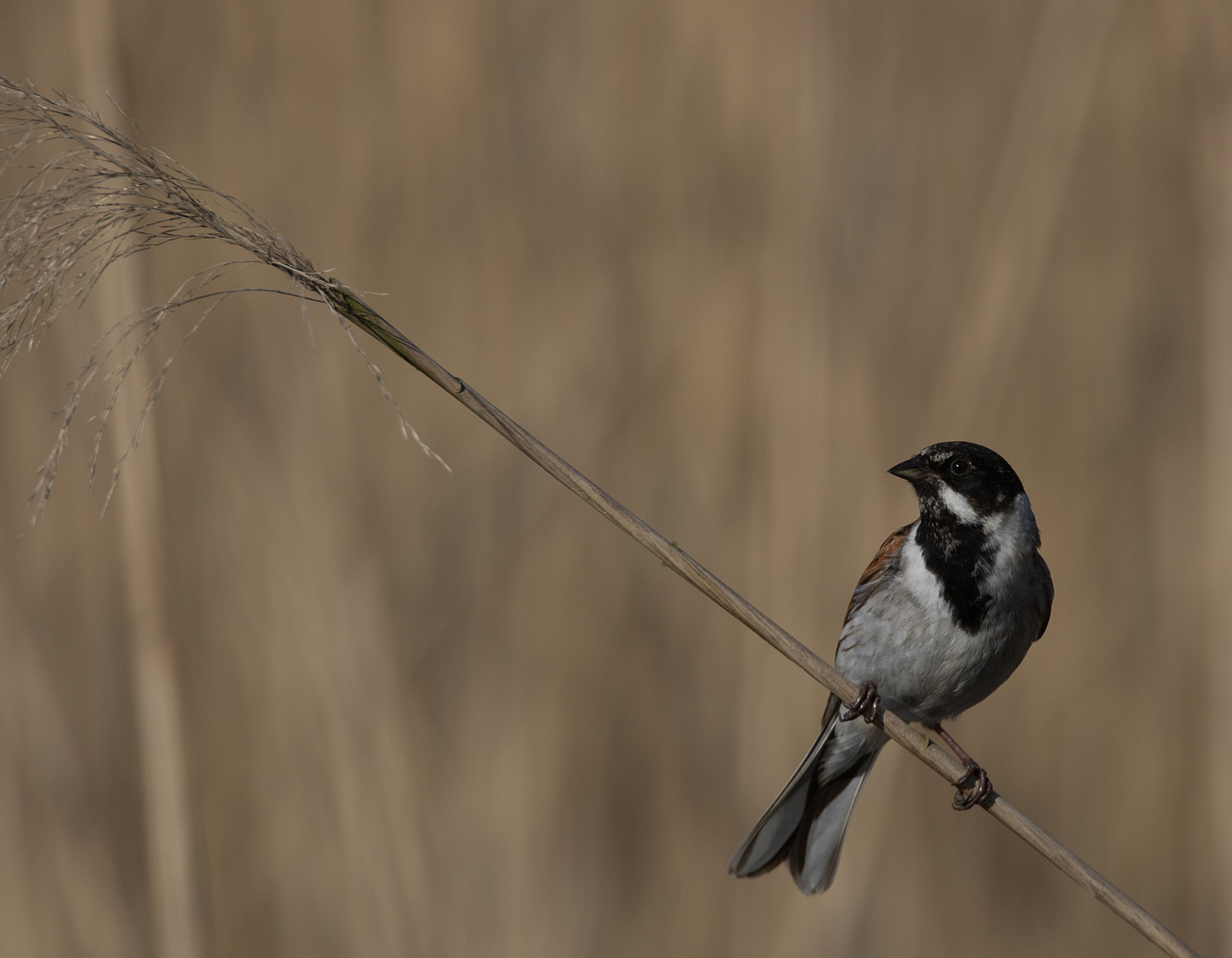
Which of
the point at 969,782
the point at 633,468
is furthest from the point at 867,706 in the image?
the point at 633,468

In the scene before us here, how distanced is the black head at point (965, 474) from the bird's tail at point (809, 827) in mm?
526

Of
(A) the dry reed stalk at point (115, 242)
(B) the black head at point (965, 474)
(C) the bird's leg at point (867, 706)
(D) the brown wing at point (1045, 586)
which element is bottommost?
(C) the bird's leg at point (867, 706)

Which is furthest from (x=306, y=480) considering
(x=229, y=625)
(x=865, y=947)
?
(x=865, y=947)

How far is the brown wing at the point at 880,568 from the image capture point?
2521 millimetres

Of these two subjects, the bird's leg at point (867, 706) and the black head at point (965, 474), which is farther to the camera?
the black head at point (965, 474)

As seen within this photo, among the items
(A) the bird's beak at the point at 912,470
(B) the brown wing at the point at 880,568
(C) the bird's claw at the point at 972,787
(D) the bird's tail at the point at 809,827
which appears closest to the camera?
(C) the bird's claw at the point at 972,787

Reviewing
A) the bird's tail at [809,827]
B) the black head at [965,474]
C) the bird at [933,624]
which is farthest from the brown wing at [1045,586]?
the bird's tail at [809,827]

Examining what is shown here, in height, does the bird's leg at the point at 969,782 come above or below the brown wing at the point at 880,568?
below

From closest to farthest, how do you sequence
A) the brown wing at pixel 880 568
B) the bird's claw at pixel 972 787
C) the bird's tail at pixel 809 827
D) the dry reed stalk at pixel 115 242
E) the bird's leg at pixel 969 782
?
the dry reed stalk at pixel 115 242 → the bird's leg at pixel 969 782 → the bird's claw at pixel 972 787 → the bird's tail at pixel 809 827 → the brown wing at pixel 880 568

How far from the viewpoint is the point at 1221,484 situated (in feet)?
9.87

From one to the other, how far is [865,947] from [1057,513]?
63.1 inches

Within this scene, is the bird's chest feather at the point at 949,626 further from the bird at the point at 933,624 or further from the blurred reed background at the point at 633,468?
the blurred reed background at the point at 633,468

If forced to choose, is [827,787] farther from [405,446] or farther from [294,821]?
[405,446]

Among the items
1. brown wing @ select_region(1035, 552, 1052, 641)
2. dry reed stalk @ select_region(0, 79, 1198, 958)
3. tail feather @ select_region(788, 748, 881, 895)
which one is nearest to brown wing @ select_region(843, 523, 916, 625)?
brown wing @ select_region(1035, 552, 1052, 641)
